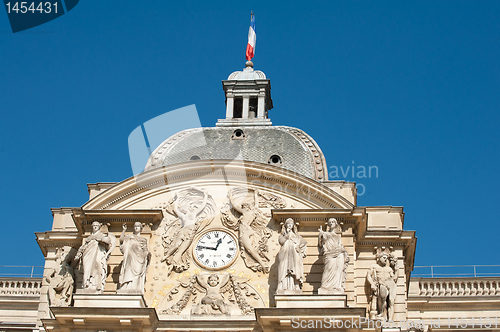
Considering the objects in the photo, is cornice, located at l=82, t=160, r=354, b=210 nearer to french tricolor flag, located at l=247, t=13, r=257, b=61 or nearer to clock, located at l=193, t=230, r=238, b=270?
clock, located at l=193, t=230, r=238, b=270

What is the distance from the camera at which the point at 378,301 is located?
2622cm

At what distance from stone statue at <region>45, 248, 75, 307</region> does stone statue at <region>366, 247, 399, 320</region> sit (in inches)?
309

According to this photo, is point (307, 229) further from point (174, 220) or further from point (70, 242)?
point (70, 242)

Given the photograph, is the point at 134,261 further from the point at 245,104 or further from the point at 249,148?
the point at 245,104

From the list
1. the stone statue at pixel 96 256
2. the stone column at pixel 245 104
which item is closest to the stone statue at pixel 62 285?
the stone statue at pixel 96 256

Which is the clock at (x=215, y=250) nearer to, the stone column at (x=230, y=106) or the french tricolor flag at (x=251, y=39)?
the stone column at (x=230, y=106)

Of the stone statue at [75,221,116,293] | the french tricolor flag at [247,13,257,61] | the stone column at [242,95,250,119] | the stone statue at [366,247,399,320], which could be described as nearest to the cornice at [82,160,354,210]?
the stone statue at [75,221,116,293]

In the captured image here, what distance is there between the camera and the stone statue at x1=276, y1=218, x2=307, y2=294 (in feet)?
83.6

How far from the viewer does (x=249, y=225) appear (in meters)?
27.2

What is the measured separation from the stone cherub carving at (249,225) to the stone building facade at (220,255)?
0.03m

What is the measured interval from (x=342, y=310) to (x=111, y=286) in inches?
243

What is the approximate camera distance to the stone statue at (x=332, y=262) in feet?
83.5

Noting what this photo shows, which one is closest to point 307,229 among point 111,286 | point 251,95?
point 111,286

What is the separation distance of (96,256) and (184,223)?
8.49 feet
